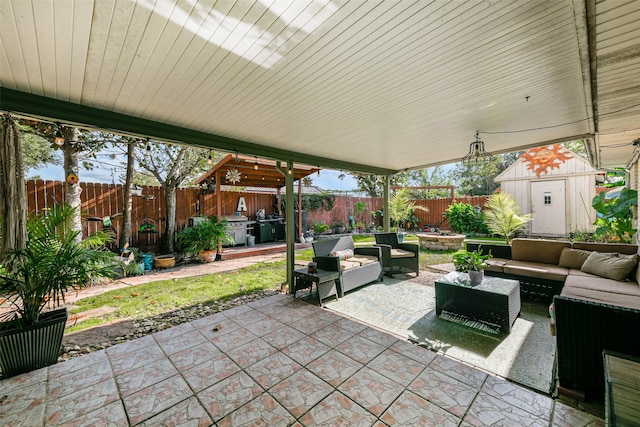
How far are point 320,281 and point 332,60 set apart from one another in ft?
9.68

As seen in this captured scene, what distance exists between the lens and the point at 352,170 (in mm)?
6320

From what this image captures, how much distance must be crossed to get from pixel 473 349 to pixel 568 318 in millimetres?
987

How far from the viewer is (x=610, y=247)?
3875mm

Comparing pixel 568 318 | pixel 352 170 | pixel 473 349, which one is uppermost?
pixel 352 170

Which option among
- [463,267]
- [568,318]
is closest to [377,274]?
[463,267]

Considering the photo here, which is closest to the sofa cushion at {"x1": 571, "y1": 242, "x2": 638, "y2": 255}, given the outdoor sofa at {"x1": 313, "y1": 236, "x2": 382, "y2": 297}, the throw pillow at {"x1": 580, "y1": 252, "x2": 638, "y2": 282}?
the throw pillow at {"x1": 580, "y1": 252, "x2": 638, "y2": 282}

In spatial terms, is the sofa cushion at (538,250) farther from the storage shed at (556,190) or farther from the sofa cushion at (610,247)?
the storage shed at (556,190)

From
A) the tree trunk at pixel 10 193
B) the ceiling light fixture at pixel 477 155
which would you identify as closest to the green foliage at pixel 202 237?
the tree trunk at pixel 10 193

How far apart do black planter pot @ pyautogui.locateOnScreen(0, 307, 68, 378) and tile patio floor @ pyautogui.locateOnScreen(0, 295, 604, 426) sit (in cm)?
11

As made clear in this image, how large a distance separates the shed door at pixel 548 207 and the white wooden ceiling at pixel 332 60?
25.2ft

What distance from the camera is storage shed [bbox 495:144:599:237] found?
8.98m

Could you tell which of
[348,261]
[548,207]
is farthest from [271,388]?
[548,207]

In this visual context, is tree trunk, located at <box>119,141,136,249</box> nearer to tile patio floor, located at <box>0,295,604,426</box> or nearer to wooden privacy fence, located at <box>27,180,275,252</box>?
wooden privacy fence, located at <box>27,180,275,252</box>

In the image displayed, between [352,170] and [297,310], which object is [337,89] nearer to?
[297,310]
